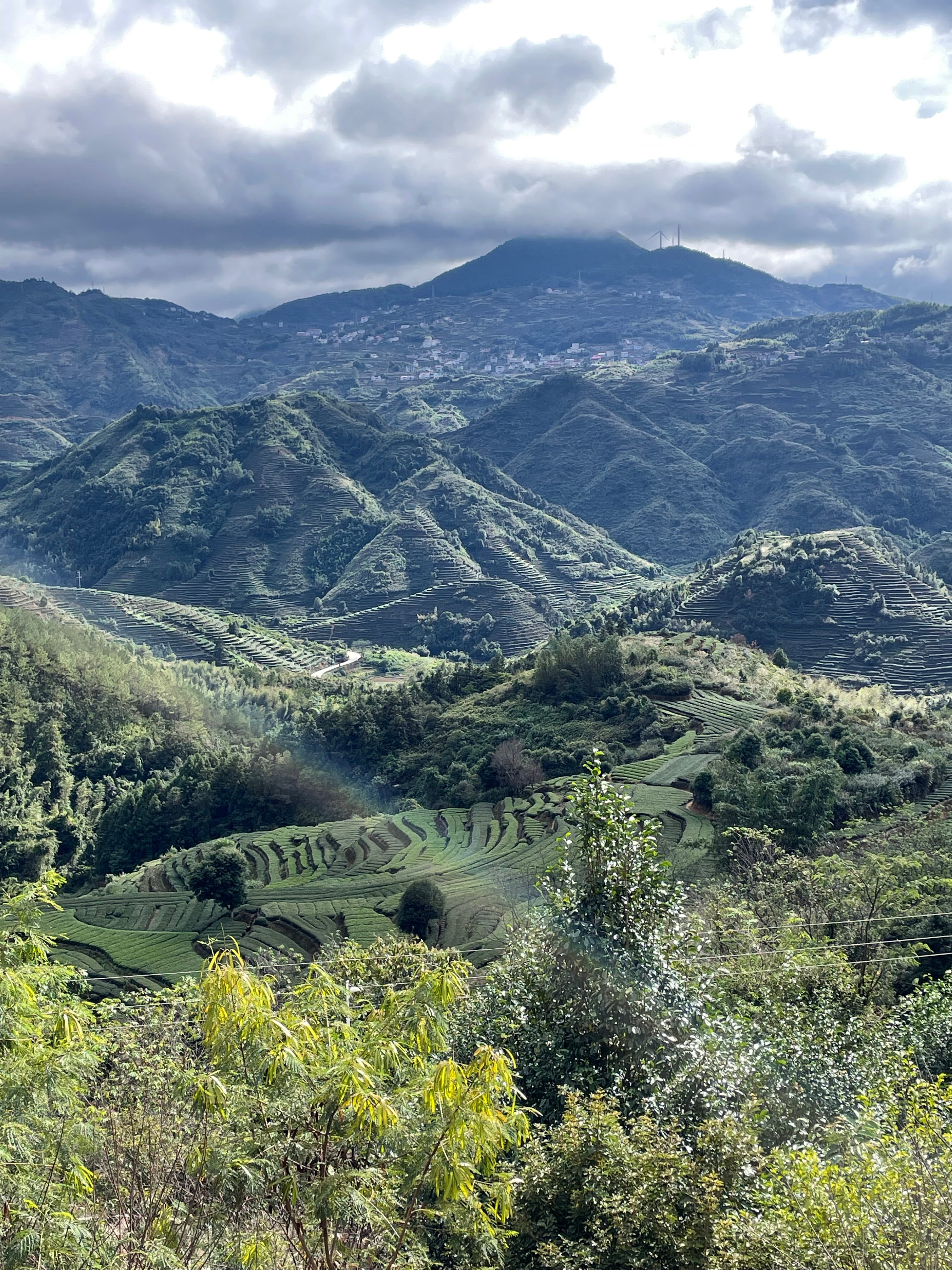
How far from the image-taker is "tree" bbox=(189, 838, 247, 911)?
3259 centimetres

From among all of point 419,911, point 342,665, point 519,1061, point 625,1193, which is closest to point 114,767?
point 419,911

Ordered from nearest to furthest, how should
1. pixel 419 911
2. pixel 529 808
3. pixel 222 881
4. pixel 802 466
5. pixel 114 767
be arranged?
pixel 419 911, pixel 222 881, pixel 529 808, pixel 114 767, pixel 802 466

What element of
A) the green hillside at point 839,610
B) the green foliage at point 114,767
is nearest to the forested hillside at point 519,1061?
the green foliage at point 114,767

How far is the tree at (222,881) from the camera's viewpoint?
107 feet

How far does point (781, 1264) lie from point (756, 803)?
81.2 feet

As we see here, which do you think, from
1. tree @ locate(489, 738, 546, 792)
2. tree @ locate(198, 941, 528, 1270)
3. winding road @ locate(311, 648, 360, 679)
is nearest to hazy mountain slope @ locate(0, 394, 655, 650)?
winding road @ locate(311, 648, 360, 679)

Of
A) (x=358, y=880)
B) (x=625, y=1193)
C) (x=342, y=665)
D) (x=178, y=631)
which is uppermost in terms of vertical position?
(x=625, y=1193)

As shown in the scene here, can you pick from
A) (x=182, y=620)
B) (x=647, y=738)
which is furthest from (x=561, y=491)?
(x=647, y=738)

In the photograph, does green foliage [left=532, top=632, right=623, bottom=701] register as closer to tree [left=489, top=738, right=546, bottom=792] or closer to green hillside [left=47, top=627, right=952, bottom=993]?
green hillside [left=47, top=627, right=952, bottom=993]

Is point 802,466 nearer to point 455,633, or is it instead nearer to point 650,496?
point 650,496

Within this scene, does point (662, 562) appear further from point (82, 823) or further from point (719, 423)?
point (82, 823)

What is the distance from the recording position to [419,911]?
3023cm

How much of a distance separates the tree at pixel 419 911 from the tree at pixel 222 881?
5.69 m

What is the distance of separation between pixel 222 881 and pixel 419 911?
6.91m
